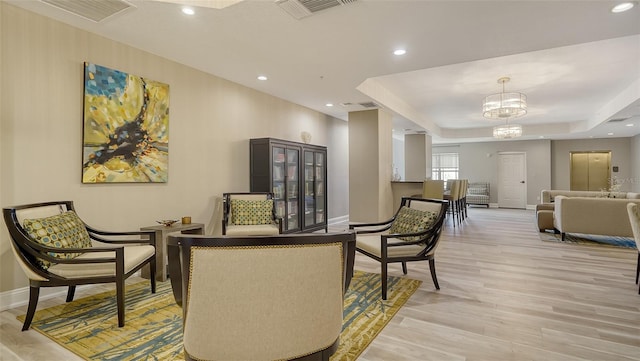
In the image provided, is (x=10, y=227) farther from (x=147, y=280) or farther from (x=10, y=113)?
(x=147, y=280)

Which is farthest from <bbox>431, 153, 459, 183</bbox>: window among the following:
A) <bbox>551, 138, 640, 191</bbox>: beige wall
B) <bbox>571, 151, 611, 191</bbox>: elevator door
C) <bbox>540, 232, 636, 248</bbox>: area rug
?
<bbox>540, 232, 636, 248</bbox>: area rug

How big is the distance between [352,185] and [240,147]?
280 centimetres

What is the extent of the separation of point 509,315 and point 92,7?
4156 mm

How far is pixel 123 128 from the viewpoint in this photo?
11.1 ft

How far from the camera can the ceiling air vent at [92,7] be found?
2559 mm

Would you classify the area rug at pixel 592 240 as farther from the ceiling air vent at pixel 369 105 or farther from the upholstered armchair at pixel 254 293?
the upholstered armchair at pixel 254 293

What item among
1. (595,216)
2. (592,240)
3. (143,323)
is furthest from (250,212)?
(592,240)

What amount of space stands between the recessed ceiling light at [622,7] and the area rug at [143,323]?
9.48 feet

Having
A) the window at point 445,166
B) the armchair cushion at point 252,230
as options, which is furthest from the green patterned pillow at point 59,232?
the window at point 445,166

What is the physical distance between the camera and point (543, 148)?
1075cm

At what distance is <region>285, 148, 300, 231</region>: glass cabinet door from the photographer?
5.28m

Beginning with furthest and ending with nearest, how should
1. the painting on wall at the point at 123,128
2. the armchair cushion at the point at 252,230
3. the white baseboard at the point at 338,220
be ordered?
1. the white baseboard at the point at 338,220
2. the armchair cushion at the point at 252,230
3. the painting on wall at the point at 123,128

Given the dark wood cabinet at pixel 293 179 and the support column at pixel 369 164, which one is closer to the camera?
the dark wood cabinet at pixel 293 179

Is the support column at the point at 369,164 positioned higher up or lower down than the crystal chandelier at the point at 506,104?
lower down
